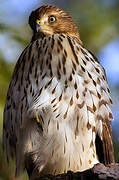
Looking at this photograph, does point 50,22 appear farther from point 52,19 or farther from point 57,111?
point 57,111

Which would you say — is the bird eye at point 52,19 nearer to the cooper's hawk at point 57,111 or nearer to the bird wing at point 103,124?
the cooper's hawk at point 57,111

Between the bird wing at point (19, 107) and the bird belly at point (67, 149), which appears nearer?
the bird belly at point (67, 149)

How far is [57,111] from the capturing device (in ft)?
21.4

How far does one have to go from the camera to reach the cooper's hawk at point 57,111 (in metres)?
6.55

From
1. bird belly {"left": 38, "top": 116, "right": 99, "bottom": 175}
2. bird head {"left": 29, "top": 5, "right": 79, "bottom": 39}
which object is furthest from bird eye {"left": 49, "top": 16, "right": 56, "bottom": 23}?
bird belly {"left": 38, "top": 116, "right": 99, "bottom": 175}

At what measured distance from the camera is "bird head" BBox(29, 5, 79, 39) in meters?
7.22

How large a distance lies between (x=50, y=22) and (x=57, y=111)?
1.29 m

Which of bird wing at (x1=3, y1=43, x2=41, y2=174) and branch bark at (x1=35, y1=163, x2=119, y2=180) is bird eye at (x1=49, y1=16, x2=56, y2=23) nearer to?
bird wing at (x1=3, y1=43, x2=41, y2=174)

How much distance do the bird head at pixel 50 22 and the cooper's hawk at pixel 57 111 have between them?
209 millimetres

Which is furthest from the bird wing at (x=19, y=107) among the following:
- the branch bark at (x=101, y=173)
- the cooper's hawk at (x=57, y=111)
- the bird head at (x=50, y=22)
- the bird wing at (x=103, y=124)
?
the branch bark at (x=101, y=173)

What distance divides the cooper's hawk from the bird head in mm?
209

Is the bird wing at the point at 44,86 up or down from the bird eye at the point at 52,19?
down

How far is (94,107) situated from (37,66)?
0.74m

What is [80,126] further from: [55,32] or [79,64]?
[55,32]
